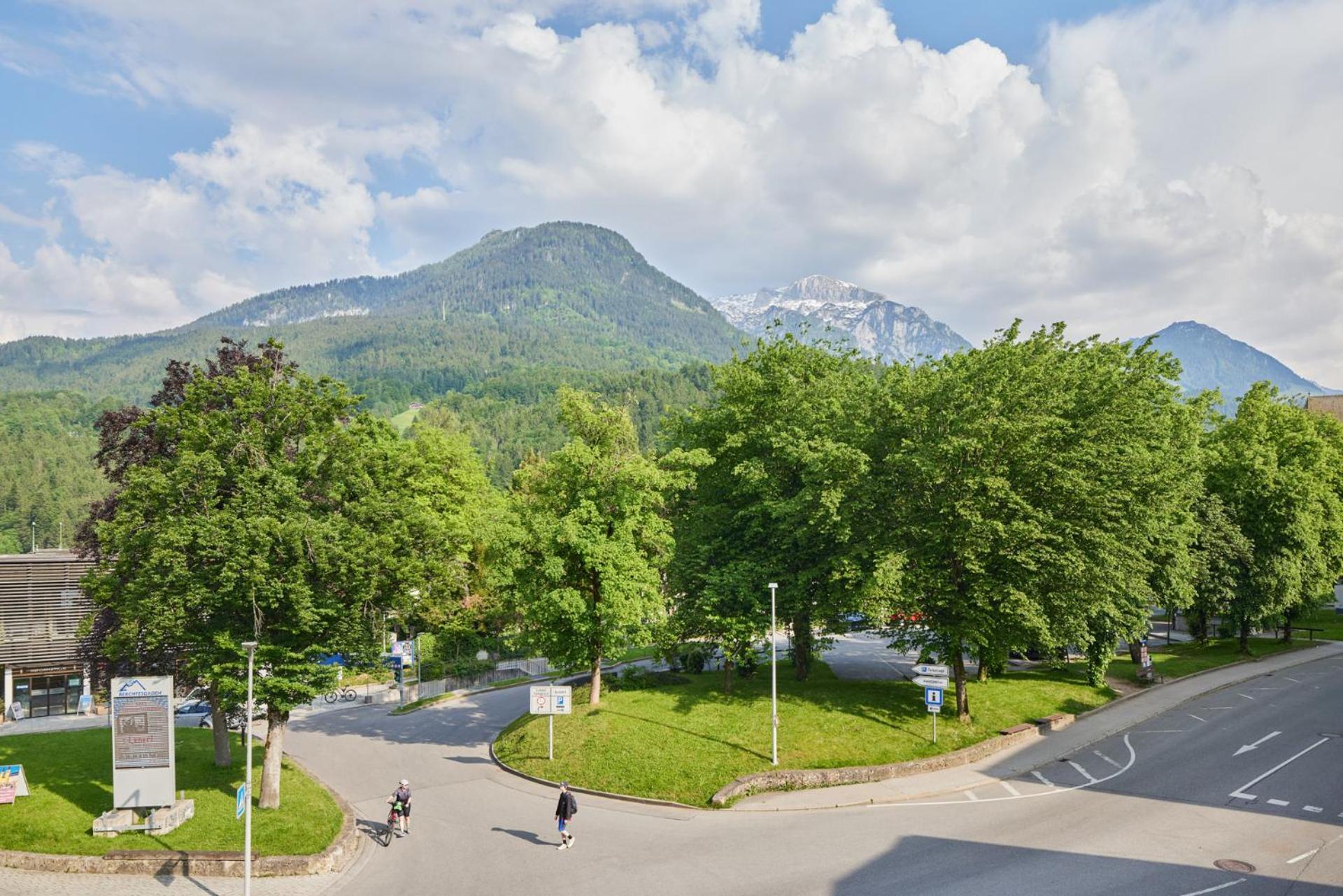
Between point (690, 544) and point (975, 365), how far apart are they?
15024 mm

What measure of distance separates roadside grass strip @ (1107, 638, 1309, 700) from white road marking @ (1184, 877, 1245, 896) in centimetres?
2247

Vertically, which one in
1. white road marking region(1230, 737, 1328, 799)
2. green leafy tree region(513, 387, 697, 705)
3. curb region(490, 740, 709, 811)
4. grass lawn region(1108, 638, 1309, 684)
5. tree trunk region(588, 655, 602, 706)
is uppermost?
green leafy tree region(513, 387, 697, 705)

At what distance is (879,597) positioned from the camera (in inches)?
1155

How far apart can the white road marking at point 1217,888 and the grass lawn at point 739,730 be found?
10.7m

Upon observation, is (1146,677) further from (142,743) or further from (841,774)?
(142,743)

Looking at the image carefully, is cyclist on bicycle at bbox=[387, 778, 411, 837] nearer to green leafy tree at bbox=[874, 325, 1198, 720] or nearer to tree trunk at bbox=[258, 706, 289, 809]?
tree trunk at bbox=[258, 706, 289, 809]

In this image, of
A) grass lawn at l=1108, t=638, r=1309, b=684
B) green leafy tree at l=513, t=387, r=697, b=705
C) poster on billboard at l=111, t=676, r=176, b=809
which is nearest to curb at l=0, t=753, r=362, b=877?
poster on billboard at l=111, t=676, r=176, b=809

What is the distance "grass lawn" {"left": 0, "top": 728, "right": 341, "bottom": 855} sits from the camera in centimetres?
2119

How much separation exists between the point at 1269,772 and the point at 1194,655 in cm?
2566

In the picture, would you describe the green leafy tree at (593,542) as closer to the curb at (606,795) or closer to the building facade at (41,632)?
the curb at (606,795)

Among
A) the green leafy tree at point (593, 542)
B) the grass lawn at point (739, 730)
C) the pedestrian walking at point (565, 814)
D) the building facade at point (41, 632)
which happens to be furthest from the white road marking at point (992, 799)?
the building facade at point (41, 632)

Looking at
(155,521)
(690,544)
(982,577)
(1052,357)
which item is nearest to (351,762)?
(155,521)

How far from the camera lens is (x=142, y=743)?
74.6 feet

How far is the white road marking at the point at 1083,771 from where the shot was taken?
1009 inches
